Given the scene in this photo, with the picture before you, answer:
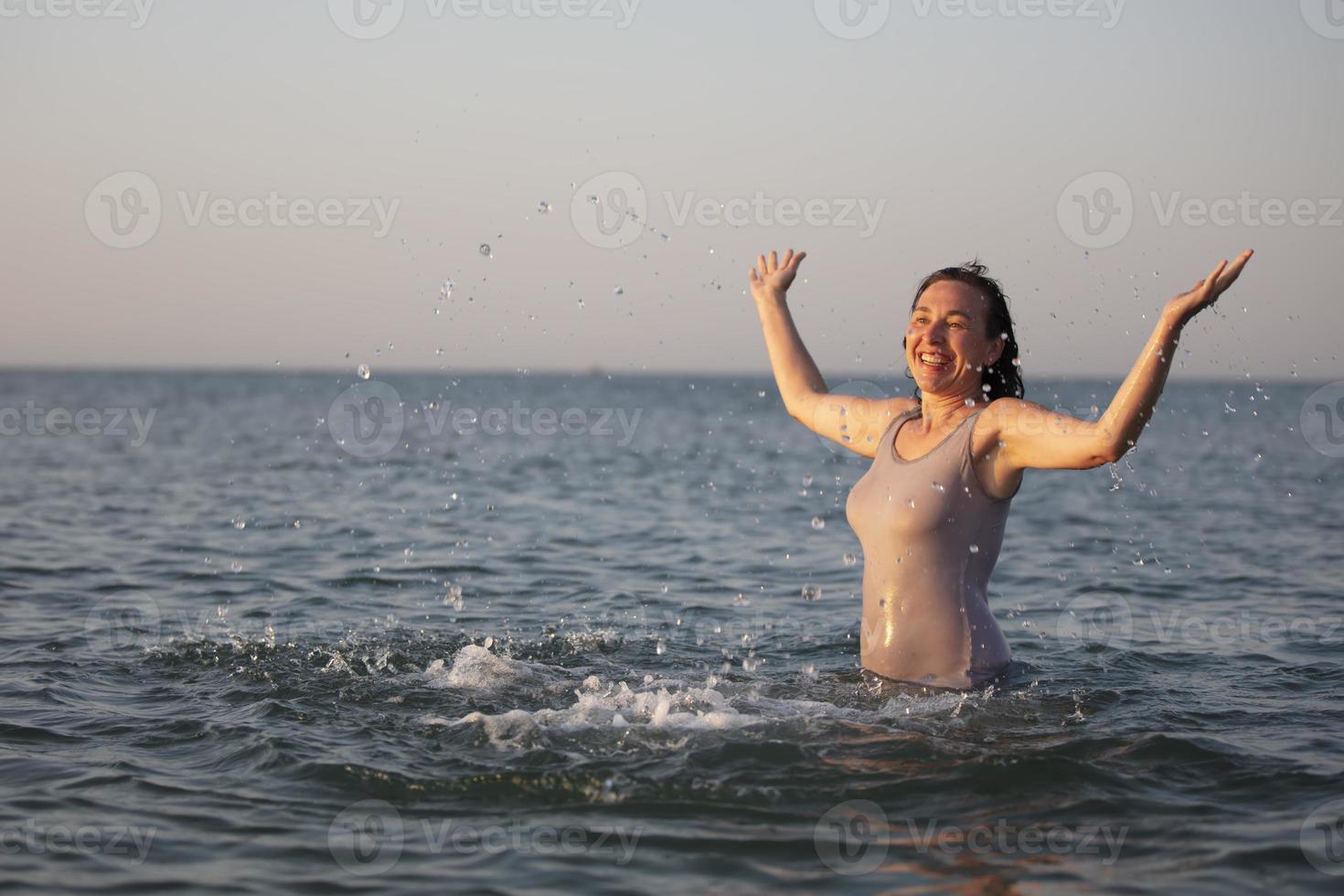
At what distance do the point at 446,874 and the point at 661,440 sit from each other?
3588cm

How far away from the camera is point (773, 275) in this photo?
7.04 metres

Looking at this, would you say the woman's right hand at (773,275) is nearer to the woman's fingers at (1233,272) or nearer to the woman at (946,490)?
the woman at (946,490)

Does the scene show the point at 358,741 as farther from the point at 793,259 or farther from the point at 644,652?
the point at 793,259

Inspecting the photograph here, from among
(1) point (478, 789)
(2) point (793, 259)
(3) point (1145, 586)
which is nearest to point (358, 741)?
(1) point (478, 789)

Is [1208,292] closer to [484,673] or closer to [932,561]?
[932,561]

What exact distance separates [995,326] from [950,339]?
0.90ft

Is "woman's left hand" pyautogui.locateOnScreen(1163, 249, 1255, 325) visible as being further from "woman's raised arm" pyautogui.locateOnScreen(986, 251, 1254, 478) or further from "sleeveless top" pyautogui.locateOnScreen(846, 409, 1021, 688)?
"sleeveless top" pyautogui.locateOnScreen(846, 409, 1021, 688)

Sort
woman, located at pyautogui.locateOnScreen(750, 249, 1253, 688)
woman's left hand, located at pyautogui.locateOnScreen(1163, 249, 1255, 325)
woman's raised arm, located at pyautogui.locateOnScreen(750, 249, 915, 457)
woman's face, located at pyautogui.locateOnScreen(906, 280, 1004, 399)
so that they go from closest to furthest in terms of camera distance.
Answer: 1. woman's left hand, located at pyautogui.locateOnScreen(1163, 249, 1255, 325)
2. woman, located at pyautogui.locateOnScreen(750, 249, 1253, 688)
3. woman's face, located at pyautogui.locateOnScreen(906, 280, 1004, 399)
4. woman's raised arm, located at pyautogui.locateOnScreen(750, 249, 915, 457)

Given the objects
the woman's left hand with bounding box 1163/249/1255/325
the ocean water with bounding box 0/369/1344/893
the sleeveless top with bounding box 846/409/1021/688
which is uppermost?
the woman's left hand with bounding box 1163/249/1255/325

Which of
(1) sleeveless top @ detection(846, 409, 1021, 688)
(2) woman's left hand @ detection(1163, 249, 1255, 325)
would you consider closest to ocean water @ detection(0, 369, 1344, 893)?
(1) sleeveless top @ detection(846, 409, 1021, 688)

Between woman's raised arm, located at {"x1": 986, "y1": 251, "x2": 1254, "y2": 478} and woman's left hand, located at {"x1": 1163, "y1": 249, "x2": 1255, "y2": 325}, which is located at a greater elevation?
woman's left hand, located at {"x1": 1163, "y1": 249, "x2": 1255, "y2": 325}

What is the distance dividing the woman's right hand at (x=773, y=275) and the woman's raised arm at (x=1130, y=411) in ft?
6.09

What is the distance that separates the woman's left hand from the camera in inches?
191

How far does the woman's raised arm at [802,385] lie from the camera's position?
266 inches
